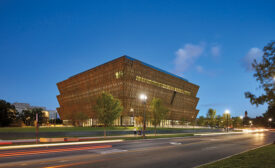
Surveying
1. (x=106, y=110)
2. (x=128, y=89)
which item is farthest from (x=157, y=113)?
(x=128, y=89)

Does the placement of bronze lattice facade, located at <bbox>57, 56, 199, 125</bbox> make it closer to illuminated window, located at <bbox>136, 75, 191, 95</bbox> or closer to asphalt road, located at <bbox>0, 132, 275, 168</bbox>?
illuminated window, located at <bbox>136, 75, 191, 95</bbox>

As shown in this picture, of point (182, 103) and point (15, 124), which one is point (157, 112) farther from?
point (15, 124)

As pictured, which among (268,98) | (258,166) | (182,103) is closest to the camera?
(258,166)

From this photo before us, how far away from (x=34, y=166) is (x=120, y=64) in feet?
232

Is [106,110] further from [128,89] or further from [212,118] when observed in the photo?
[212,118]

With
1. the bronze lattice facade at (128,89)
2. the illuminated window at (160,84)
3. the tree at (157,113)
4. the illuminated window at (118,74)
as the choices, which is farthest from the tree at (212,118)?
the tree at (157,113)

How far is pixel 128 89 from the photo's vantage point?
80250 mm

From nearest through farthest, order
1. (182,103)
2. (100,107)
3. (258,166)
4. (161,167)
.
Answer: (258,166)
(161,167)
(100,107)
(182,103)

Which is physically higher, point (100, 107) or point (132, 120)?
point (100, 107)

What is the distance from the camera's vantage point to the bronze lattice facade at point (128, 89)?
262 ft

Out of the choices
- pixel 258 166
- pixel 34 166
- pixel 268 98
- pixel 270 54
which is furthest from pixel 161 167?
pixel 270 54

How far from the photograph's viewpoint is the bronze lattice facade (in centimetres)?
8000

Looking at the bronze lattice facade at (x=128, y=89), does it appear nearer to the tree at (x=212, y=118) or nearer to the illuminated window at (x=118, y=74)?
the illuminated window at (x=118, y=74)

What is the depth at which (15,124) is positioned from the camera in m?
97.0
